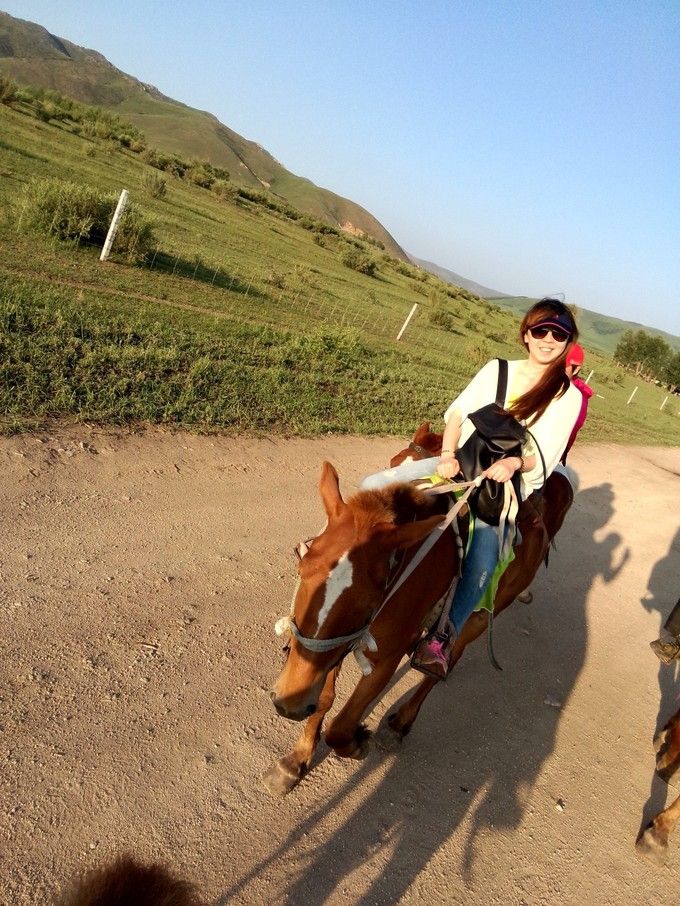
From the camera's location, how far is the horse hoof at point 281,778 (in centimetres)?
310

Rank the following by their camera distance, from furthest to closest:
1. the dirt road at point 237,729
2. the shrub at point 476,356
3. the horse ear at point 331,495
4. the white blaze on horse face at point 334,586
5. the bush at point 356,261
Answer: the bush at point 356,261 → the shrub at point 476,356 → the dirt road at point 237,729 → the horse ear at point 331,495 → the white blaze on horse face at point 334,586

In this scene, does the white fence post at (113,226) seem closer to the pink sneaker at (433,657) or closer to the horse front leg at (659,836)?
the pink sneaker at (433,657)

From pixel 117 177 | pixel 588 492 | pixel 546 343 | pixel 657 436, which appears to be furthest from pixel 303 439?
pixel 117 177

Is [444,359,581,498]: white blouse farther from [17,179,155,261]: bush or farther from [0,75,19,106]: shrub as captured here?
[0,75,19,106]: shrub

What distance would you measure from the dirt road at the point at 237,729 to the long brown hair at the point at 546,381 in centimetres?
236

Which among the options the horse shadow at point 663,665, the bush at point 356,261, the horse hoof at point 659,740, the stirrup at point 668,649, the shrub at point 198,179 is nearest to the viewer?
the horse shadow at point 663,665

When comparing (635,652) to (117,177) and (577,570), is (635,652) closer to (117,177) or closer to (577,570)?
(577,570)

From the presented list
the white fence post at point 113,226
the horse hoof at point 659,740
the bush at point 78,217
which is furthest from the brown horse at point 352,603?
the bush at point 78,217

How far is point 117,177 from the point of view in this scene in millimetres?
24250

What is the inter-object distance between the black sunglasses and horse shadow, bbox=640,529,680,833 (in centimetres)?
333

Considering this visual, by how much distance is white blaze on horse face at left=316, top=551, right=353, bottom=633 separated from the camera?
221 cm

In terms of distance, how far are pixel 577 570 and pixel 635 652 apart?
158 cm

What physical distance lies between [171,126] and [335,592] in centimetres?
16290

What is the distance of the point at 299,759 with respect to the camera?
3.21 metres
